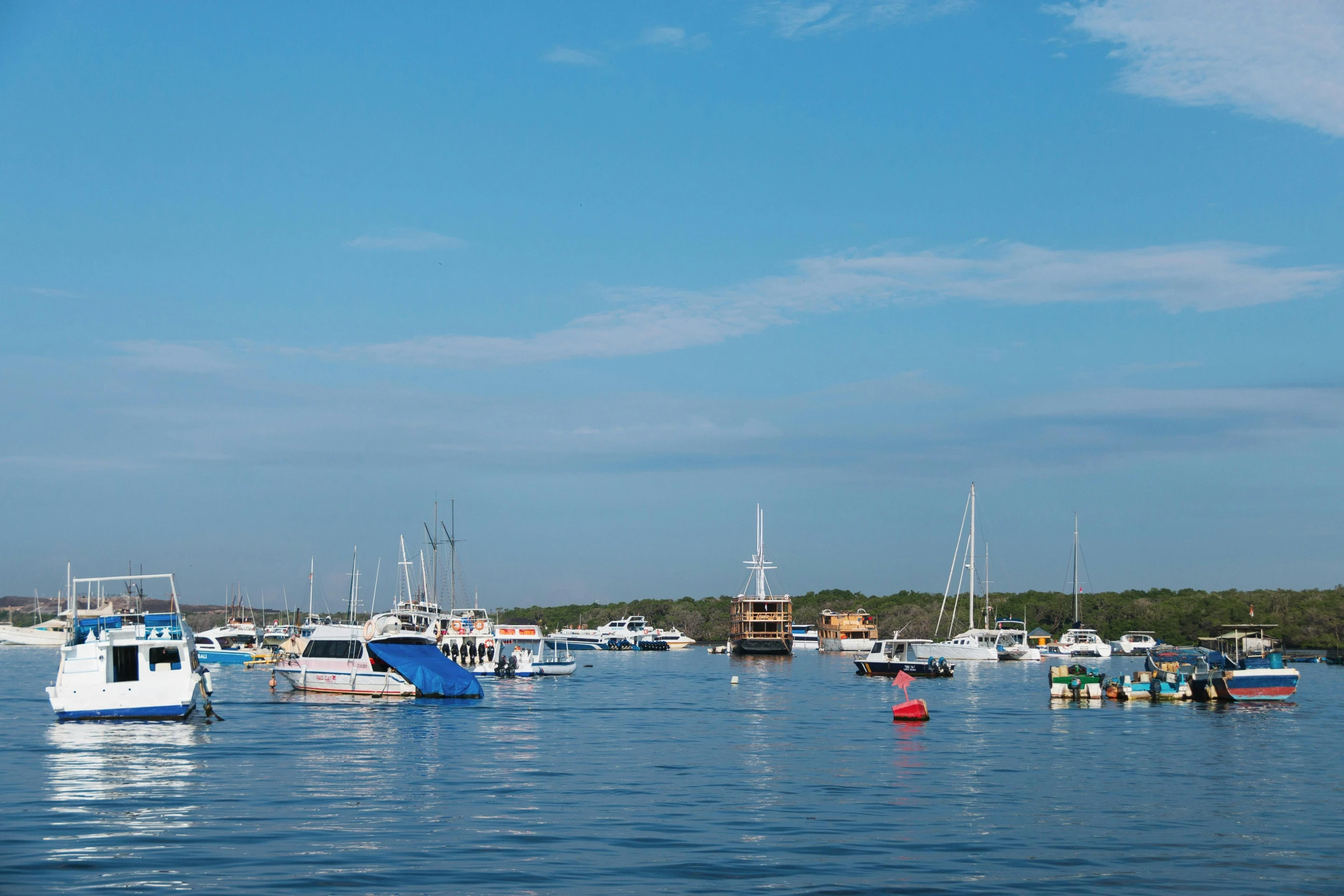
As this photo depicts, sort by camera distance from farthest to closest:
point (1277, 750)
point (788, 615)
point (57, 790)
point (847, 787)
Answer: point (788, 615) → point (1277, 750) → point (847, 787) → point (57, 790)

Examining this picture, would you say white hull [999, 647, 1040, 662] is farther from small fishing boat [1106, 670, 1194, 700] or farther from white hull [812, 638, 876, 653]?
small fishing boat [1106, 670, 1194, 700]

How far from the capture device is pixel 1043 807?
3106 centimetres

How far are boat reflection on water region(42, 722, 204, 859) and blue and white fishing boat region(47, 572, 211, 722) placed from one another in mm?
661

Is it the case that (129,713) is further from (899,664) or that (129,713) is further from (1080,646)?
(1080,646)

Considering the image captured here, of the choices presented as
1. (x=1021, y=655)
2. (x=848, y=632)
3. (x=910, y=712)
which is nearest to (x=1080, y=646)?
(x=1021, y=655)

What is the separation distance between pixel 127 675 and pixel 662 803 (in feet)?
88.9

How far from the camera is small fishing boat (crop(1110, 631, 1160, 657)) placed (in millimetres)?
154875

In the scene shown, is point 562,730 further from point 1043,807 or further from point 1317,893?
point 1317,893

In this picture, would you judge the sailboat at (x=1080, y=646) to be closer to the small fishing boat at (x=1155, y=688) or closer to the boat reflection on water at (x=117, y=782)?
the small fishing boat at (x=1155, y=688)

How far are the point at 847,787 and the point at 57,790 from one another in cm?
2002

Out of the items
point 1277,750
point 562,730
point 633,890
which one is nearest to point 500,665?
point 562,730

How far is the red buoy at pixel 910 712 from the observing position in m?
56.5

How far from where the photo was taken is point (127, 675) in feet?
159

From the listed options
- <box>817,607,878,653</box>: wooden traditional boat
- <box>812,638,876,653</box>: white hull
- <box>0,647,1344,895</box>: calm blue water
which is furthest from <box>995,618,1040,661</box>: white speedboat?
<box>0,647,1344,895</box>: calm blue water
